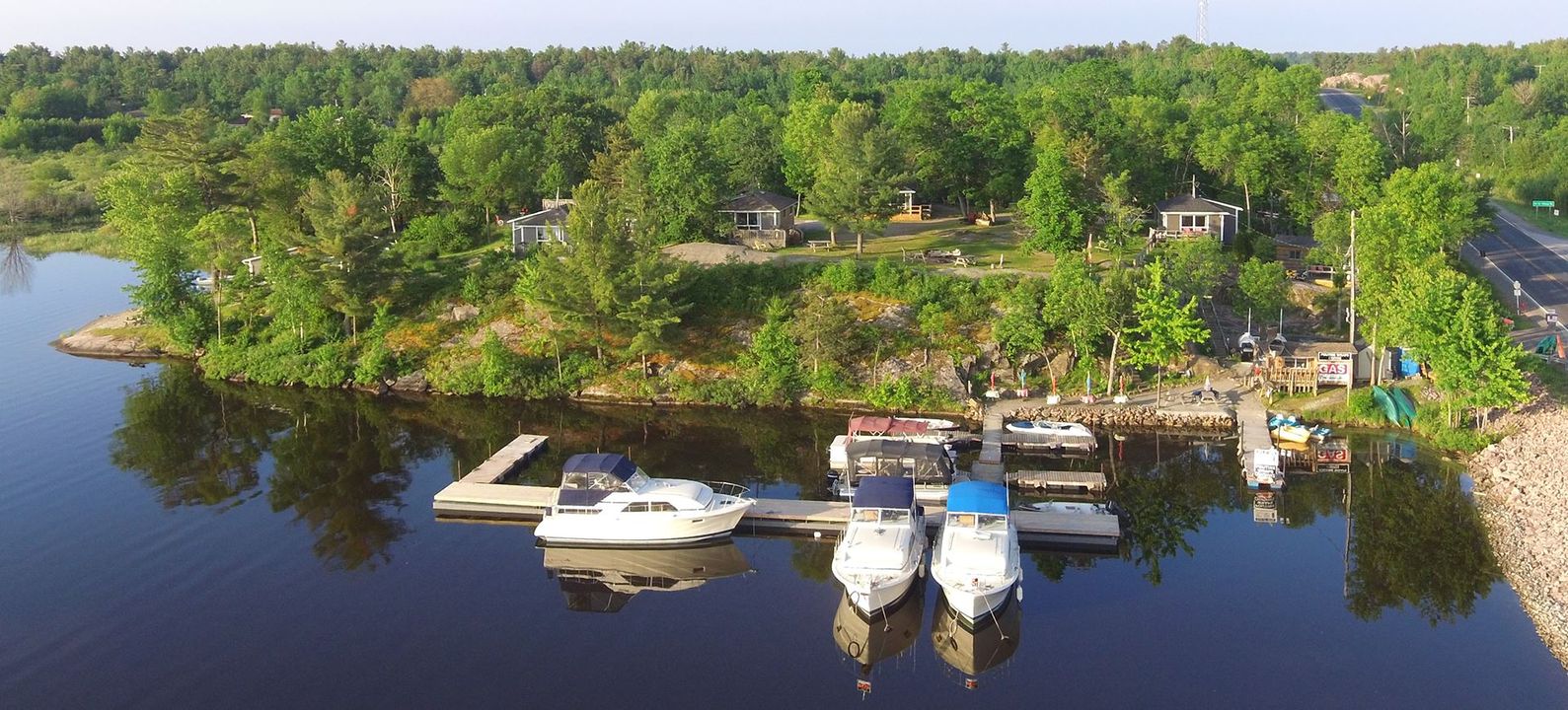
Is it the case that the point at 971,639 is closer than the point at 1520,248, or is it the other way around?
the point at 971,639

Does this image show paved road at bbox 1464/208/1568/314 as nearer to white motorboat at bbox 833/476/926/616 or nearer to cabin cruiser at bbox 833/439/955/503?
cabin cruiser at bbox 833/439/955/503

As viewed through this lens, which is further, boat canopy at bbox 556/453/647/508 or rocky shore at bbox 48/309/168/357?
rocky shore at bbox 48/309/168/357

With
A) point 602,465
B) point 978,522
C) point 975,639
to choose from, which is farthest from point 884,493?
point 602,465

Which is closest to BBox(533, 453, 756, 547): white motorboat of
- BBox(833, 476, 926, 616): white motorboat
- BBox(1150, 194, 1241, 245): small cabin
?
BBox(833, 476, 926, 616): white motorboat

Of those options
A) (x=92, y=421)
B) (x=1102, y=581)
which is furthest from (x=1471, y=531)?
(x=92, y=421)

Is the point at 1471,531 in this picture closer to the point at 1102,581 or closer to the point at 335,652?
the point at 1102,581
